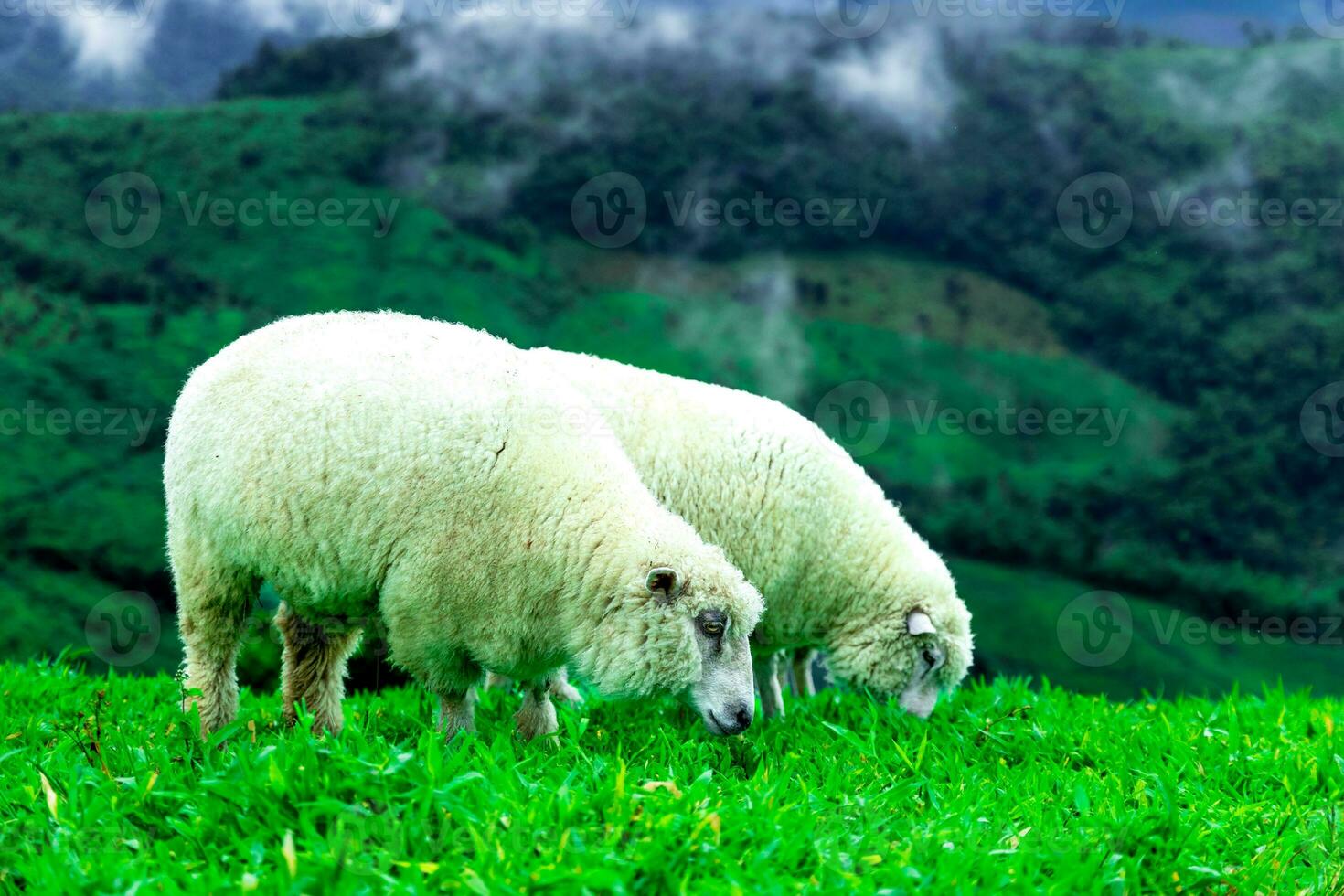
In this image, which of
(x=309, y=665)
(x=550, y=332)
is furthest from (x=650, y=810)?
(x=550, y=332)

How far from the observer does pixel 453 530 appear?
14.8 feet

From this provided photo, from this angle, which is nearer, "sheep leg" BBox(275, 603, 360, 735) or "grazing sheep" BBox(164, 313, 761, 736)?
"grazing sheep" BBox(164, 313, 761, 736)

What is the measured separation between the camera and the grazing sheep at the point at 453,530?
4.50m

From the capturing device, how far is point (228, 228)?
110 ft

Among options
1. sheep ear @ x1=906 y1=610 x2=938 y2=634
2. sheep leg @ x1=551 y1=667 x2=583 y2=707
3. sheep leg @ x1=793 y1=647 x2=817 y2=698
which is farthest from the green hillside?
sheep leg @ x1=551 y1=667 x2=583 y2=707

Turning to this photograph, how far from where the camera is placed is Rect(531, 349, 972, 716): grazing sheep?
6098 millimetres

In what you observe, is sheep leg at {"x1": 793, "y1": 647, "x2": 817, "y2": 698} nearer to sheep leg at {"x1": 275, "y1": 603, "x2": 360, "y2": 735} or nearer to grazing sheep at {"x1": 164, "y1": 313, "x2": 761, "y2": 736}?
grazing sheep at {"x1": 164, "y1": 313, "x2": 761, "y2": 736}

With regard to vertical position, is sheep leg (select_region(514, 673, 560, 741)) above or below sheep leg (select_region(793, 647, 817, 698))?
above

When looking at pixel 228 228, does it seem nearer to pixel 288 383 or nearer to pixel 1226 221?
pixel 288 383

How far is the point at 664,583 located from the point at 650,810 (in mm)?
1063

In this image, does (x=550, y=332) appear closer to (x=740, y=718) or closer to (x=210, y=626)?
(x=210, y=626)

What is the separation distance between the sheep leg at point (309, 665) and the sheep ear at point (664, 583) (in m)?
1.76

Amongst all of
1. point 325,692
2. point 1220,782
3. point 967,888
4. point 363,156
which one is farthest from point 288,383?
point 363,156

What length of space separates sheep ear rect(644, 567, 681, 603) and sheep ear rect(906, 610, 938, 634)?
92.4 inches
